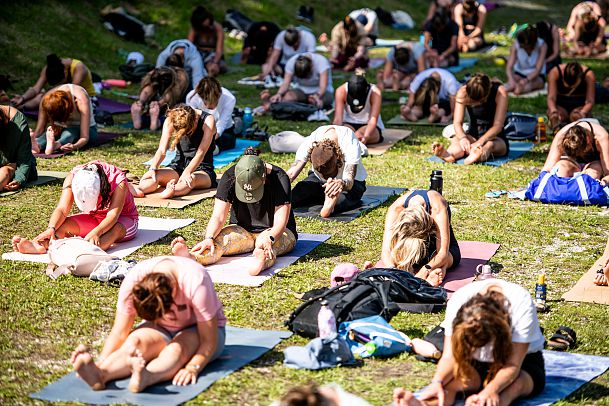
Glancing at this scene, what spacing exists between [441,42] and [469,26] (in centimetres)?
242

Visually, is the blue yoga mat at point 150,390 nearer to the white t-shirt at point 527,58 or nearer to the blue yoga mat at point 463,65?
the white t-shirt at point 527,58

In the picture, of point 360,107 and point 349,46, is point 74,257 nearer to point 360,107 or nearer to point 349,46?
point 360,107

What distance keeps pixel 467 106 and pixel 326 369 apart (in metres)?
6.46

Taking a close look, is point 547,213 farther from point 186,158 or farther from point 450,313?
point 450,313

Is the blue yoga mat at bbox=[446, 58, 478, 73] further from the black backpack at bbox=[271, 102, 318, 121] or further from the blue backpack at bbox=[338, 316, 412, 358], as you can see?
the blue backpack at bbox=[338, 316, 412, 358]

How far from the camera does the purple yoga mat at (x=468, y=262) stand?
7805 mm

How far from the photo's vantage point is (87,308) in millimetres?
7211

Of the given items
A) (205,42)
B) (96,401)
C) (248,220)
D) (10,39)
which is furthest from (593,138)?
(10,39)

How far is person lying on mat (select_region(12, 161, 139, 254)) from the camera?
8164mm

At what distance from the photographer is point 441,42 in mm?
18500

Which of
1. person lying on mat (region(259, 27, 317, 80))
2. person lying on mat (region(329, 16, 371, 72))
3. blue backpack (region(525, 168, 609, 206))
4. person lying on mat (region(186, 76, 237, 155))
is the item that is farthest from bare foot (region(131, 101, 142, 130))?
blue backpack (region(525, 168, 609, 206))

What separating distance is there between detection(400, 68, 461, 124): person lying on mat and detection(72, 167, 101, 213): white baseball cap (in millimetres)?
6861

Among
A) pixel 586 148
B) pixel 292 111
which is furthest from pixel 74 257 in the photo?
pixel 292 111

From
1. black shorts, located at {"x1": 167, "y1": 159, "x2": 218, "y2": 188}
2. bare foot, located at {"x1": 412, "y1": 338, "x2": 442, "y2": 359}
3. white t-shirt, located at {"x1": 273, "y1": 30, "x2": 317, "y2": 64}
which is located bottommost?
bare foot, located at {"x1": 412, "y1": 338, "x2": 442, "y2": 359}
